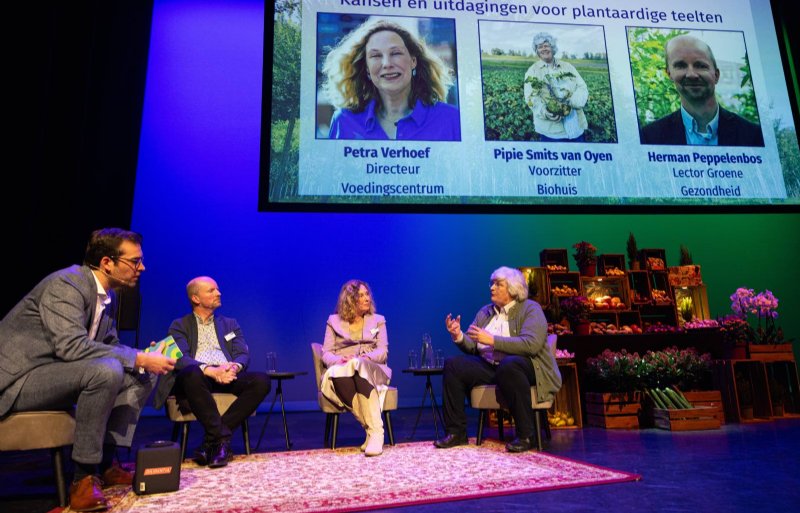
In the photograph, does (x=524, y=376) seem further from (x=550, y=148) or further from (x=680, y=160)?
(x=680, y=160)

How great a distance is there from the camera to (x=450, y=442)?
3.35m

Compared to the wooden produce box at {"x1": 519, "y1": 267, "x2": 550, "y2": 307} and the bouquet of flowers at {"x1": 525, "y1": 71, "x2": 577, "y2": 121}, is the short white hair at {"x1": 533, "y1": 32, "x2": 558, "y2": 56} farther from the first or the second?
the wooden produce box at {"x1": 519, "y1": 267, "x2": 550, "y2": 307}

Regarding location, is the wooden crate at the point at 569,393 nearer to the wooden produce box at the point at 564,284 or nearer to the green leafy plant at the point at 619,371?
the green leafy plant at the point at 619,371

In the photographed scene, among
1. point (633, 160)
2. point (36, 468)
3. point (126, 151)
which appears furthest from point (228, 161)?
point (633, 160)

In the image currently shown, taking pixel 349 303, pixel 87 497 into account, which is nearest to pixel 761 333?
pixel 349 303

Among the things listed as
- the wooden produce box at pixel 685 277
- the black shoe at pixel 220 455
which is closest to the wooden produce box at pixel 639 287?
the wooden produce box at pixel 685 277

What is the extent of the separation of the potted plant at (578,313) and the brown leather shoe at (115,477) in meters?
3.46

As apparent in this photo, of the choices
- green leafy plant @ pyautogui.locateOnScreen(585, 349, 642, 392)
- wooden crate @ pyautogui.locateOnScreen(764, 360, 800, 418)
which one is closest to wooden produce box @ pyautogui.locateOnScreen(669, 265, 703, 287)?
wooden crate @ pyautogui.locateOnScreen(764, 360, 800, 418)

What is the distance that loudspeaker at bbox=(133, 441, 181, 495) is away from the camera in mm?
2254

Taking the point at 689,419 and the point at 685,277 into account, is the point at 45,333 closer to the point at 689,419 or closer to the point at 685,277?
the point at 689,419

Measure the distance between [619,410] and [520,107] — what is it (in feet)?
8.80

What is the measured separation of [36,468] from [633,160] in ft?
16.1

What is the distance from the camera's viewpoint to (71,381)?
2.12m

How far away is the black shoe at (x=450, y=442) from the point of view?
3.33 m
